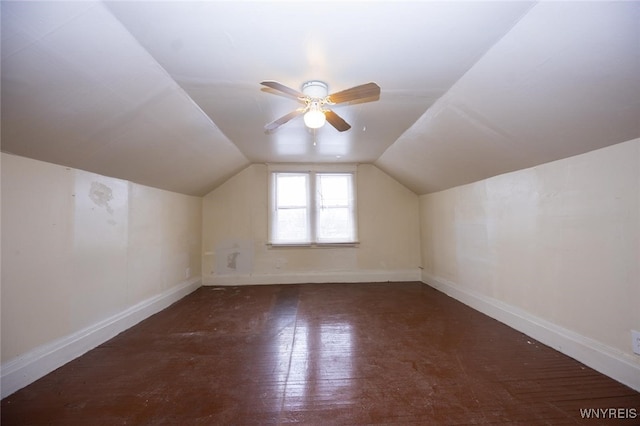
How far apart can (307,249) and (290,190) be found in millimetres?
1169

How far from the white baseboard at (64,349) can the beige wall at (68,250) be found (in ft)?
0.18

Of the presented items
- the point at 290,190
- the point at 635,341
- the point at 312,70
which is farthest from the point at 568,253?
the point at 290,190

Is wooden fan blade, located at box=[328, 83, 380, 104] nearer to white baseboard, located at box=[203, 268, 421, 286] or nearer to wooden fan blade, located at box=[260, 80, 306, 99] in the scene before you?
wooden fan blade, located at box=[260, 80, 306, 99]

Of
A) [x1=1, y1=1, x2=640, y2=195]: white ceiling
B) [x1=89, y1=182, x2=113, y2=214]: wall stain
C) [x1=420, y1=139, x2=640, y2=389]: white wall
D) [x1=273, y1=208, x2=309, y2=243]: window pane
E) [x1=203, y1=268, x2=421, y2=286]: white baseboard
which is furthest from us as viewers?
[x1=273, y1=208, x2=309, y2=243]: window pane

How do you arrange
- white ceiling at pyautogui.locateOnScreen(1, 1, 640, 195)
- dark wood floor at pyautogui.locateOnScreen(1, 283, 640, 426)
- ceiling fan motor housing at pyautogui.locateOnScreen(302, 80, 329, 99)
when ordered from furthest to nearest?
ceiling fan motor housing at pyautogui.locateOnScreen(302, 80, 329, 99)
dark wood floor at pyautogui.locateOnScreen(1, 283, 640, 426)
white ceiling at pyautogui.locateOnScreen(1, 1, 640, 195)

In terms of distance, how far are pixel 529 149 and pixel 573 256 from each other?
1000 mm

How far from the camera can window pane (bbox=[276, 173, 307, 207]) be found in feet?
15.9

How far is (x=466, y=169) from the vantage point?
3.21 meters

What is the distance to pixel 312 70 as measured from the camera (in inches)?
72.1

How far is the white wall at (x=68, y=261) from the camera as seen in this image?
5.92ft

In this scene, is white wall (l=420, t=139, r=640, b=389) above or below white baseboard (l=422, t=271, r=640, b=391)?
above

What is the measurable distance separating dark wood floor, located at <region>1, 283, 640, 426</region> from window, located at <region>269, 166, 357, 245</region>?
1.90 m

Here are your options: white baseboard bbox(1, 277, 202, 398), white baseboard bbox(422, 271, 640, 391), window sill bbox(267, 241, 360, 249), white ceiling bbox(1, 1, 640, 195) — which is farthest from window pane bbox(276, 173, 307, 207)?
white baseboard bbox(422, 271, 640, 391)

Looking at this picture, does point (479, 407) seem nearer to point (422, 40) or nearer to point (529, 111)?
point (529, 111)
